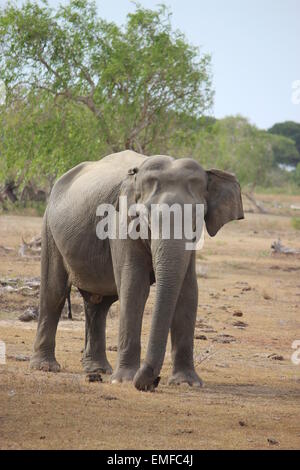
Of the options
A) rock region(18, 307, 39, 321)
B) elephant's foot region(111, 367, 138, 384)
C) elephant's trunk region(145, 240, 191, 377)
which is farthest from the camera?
rock region(18, 307, 39, 321)

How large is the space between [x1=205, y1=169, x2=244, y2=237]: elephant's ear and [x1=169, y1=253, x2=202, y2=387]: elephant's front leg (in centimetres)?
46

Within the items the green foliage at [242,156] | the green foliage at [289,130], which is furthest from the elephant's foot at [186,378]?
the green foliage at [289,130]

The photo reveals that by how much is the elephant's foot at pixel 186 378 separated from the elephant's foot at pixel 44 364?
139 cm

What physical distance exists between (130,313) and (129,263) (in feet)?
1.50

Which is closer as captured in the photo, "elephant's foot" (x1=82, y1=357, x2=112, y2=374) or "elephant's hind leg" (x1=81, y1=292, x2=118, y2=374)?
"elephant's foot" (x1=82, y1=357, x2=112, y2=374)

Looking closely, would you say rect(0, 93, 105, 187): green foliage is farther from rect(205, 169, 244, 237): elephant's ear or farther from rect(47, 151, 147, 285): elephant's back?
rect(205, 169, 244, 237): elephant's ear

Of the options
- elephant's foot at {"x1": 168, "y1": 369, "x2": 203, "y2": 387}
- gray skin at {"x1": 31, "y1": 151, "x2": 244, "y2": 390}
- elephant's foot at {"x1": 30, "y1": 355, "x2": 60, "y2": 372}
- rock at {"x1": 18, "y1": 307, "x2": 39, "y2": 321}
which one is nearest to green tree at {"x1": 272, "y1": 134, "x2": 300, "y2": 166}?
rock at {"x1": 18, "y1": 307, "x2": 39, "y2": 321}

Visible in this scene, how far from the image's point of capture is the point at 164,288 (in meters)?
8.16

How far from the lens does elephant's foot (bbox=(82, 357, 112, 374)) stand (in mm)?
10039

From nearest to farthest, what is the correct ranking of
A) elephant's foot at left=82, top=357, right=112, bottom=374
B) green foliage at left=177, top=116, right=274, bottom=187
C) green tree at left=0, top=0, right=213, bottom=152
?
elephant's foot at left=82, top=357, right=112, bottom=374 → green tree at left=0, top=0, right=213, bottom=152 → green foliage at left=177, top=116, right=274, bottom=187

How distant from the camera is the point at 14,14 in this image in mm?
22406

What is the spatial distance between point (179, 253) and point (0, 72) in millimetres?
14907

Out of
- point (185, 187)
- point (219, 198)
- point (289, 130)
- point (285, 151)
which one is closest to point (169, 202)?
point (185, 187)

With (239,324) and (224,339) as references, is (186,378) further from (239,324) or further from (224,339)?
(239,324)
